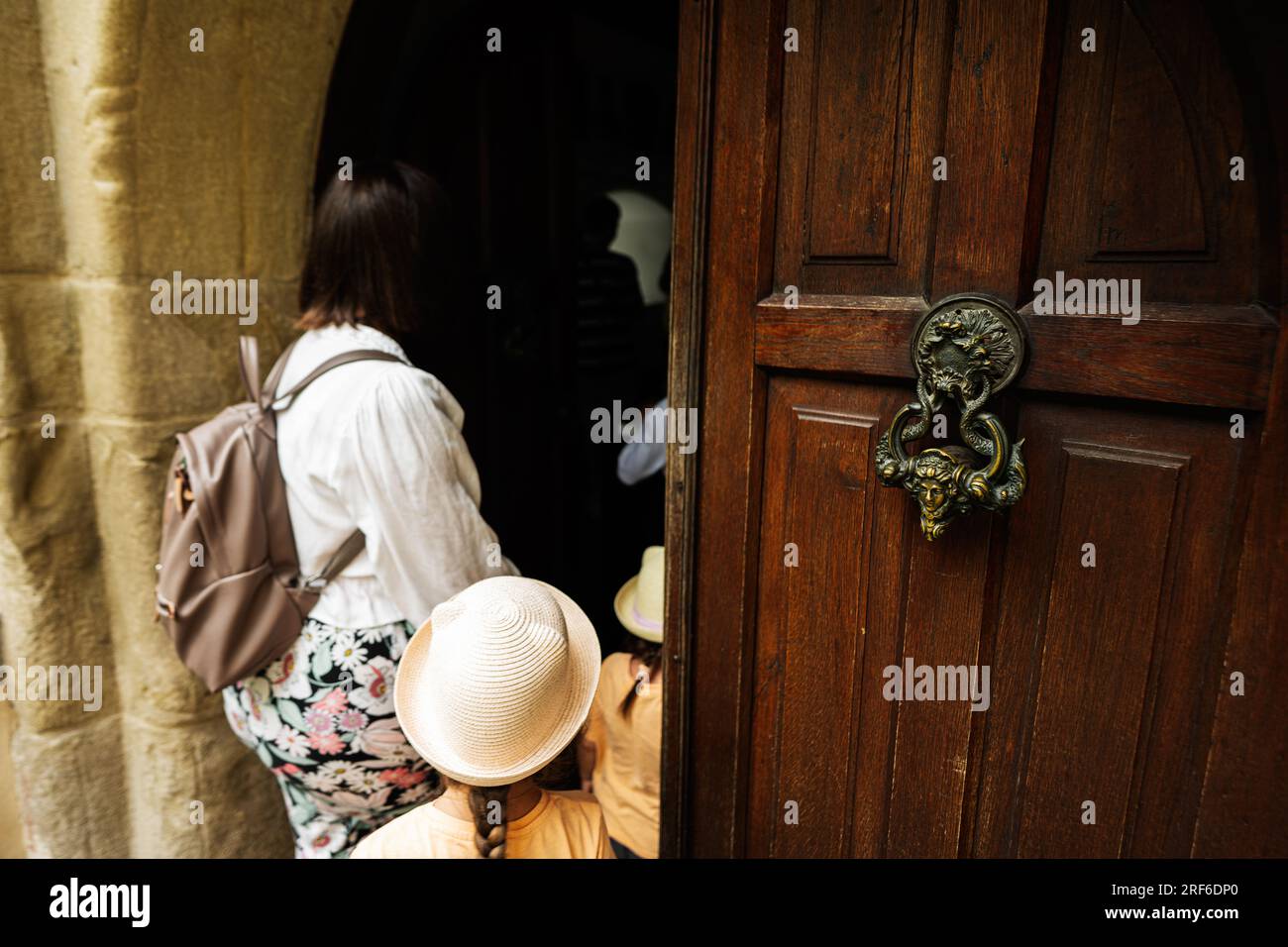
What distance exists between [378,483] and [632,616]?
611 millimetres

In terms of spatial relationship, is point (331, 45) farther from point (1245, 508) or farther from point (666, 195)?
point (666, 195)

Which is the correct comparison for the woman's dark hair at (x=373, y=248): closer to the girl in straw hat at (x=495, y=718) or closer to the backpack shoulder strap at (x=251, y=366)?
the backpack shoulder strap at (x=251, y=366)

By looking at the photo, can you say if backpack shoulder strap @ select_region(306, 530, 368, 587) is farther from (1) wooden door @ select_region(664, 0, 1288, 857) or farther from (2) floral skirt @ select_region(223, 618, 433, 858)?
(1) wooden door @ select_region(664, 0, 1288, 857)

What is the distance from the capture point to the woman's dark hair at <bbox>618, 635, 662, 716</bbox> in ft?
5.17

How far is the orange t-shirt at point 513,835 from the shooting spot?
1022 millimetres

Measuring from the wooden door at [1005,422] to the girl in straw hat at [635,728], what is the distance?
361 mm

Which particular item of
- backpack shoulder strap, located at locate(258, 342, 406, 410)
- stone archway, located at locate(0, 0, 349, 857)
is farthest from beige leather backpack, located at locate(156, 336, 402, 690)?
stone archway, located at locate(0, 0, 349, 857)

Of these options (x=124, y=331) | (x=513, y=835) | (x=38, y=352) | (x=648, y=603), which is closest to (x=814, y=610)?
(x=513, y=835)

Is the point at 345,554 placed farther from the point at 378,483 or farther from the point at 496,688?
the point at 496,688

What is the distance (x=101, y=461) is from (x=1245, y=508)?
186 centimetres

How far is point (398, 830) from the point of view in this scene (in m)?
1.05

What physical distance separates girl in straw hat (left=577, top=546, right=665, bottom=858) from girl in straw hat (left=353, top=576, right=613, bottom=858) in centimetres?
46

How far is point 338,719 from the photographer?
137 cm
